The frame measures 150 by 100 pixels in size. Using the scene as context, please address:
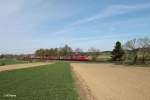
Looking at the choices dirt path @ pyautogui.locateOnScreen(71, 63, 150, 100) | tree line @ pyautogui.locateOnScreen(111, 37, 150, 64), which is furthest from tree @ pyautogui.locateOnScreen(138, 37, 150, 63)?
dirt path @ pyautogui.locateOnScreen(71, 63, 150, 100)

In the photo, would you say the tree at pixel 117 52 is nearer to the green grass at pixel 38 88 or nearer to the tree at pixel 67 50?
the tree at pixel 67 50

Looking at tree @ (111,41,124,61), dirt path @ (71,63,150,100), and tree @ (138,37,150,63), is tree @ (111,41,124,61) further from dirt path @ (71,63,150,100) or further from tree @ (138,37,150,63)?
dirt path @ (71,63,150,100)

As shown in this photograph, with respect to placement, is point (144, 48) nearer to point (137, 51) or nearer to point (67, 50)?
point (137, 51)

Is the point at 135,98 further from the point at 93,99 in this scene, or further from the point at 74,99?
the point at 74,99

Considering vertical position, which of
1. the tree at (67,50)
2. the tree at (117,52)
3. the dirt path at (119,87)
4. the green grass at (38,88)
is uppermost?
the tree at (67,50)

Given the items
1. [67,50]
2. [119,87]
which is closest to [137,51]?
[119,87]

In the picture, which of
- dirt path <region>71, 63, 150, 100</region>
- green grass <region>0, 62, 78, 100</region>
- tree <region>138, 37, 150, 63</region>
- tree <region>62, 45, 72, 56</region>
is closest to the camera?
green grass <region>0, 62, 78, 100</region>

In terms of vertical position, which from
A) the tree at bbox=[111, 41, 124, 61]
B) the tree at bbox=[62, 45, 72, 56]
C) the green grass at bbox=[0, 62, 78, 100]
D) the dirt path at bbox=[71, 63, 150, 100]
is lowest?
the dirt path at bbox=[71, 63, 150, 100]

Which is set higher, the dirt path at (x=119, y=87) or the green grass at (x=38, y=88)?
the green grass at (x=38, y=88)

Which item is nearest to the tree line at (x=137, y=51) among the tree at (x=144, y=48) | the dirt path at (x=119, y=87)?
the tree at (x=144, y=48)

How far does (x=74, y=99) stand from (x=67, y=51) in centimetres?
16271

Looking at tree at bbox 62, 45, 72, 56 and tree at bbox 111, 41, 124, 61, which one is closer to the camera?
tree at bbox 111, 41, 124, 61

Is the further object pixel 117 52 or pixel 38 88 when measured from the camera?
pixel 117 52

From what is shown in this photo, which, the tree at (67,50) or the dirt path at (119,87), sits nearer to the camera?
the dirt path at (119,87)
